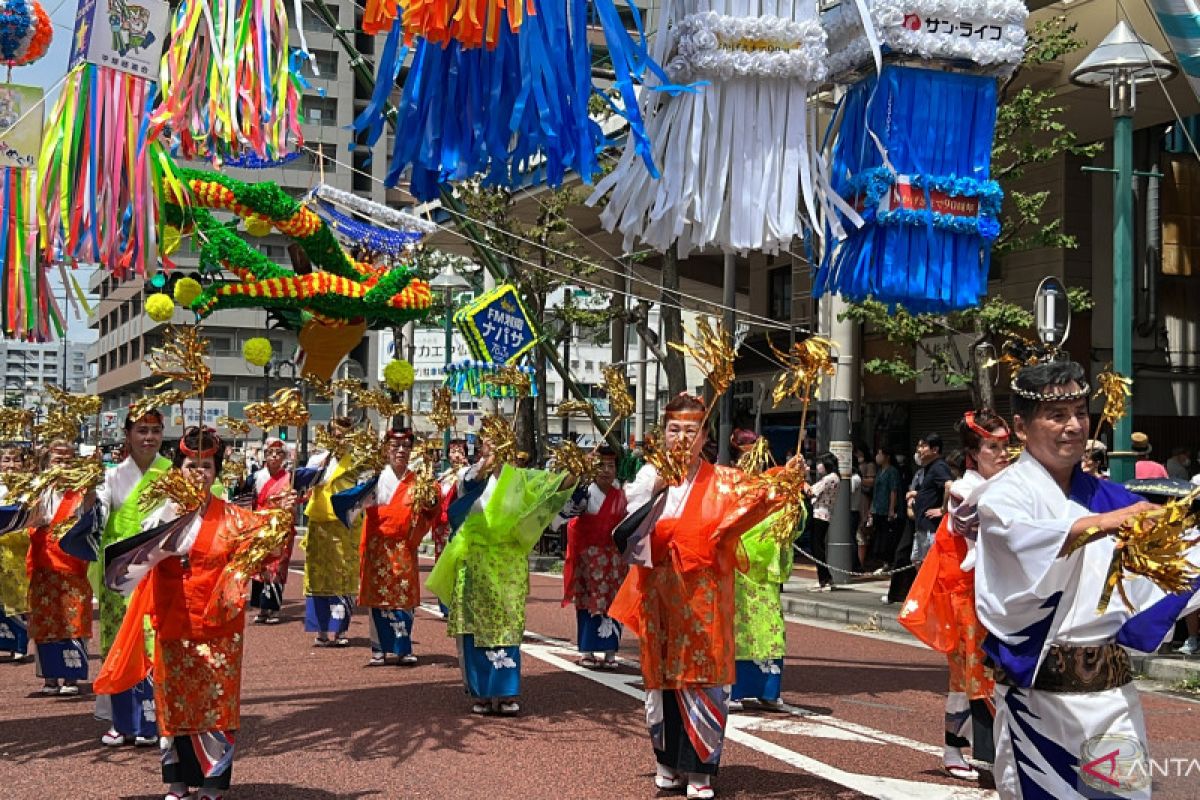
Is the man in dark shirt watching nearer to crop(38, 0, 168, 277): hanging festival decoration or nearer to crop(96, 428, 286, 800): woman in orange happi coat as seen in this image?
crop(38, 0, 168, 277): hanging festival decoration

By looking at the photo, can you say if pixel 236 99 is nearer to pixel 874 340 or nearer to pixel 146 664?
pixel 146 664

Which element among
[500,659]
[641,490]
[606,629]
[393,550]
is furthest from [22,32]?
[606,629]

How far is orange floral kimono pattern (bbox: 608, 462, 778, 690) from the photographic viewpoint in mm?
5879

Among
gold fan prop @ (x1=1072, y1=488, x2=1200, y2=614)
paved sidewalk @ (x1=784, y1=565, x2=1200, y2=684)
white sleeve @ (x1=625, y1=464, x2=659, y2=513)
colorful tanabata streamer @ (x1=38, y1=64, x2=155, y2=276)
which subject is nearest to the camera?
gold fan prop @ (x1=1072, y1=488, x2=1200, y2=614)

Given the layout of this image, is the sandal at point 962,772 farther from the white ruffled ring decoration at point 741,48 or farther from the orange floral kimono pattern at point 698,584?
the white ruffled ring decoration at point 741,48

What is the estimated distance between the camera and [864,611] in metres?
12.8

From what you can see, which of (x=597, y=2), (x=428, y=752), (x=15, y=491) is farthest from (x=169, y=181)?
(x=428, y=752)

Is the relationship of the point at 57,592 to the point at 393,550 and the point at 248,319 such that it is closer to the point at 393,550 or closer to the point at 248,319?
the point at 393,550

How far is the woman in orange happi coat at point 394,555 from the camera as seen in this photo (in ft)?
32.7

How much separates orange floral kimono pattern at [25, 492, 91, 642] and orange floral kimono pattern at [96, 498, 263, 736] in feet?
11.2

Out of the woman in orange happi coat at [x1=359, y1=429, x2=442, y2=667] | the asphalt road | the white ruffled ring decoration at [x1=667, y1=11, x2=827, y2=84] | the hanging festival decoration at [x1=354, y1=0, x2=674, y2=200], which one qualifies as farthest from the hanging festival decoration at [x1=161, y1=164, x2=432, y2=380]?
the white ruffled ring decoration at [x1=667, y1=11, x2=827, y2=84]

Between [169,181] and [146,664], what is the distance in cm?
293

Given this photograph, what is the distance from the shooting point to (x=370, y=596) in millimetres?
10000

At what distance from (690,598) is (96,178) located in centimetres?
355
